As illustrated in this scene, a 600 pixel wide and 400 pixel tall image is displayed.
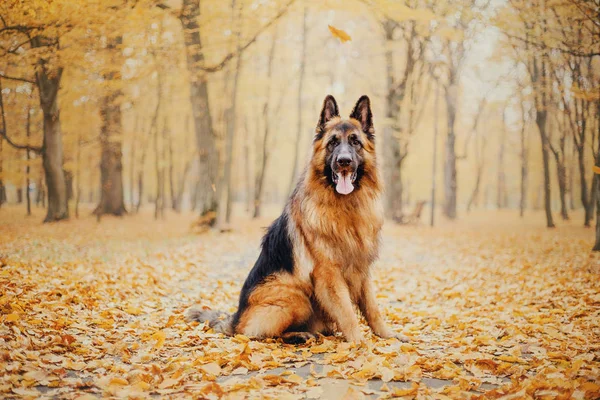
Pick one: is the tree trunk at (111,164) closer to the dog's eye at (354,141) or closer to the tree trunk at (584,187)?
the dog's eye at (354,141)

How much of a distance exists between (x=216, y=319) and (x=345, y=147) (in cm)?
231

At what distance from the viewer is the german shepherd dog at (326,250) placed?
3.69 metres

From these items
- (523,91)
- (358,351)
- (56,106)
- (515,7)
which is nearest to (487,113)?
(523,91)

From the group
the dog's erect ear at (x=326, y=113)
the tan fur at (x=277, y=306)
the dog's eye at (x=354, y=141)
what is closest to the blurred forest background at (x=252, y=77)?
the dog's eye at (x=354, y=141)

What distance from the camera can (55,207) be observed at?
41.3ft

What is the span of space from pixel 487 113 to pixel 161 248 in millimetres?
28013

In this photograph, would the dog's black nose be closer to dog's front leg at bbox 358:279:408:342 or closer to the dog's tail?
dog's front leg at bbox 358:279:408:342

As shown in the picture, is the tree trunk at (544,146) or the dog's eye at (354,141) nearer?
the dog's eye at (354,141)

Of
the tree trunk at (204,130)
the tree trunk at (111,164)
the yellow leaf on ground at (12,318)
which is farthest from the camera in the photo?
the tree trunk at (111,164)

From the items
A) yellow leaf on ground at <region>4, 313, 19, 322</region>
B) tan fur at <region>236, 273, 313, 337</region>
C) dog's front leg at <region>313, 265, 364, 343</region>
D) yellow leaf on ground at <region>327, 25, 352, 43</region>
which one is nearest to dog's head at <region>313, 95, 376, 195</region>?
dog's front leg at <region>313, 265, 364, 343</region>

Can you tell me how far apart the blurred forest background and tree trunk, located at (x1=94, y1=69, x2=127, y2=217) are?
0.07m

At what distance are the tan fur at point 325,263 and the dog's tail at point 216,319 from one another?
0.20 metres

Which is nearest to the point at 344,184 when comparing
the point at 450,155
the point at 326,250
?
the point at 326,250

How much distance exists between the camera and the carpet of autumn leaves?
276 centimetres
